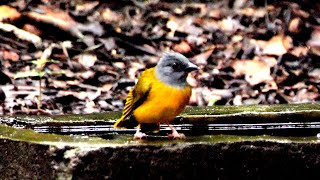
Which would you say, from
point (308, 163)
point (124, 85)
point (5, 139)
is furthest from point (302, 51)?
point (5, 139)

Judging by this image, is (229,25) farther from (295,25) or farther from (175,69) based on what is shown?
(175,69)

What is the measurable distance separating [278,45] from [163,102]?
473cm

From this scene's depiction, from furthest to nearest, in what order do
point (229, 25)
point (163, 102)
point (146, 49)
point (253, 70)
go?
1. point (229, 25)
2. point (146, 49)
3. point (253, 70)
4. point (163, 102)

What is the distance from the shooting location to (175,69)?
411cm

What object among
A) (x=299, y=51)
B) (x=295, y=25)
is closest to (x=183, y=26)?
(x=295, y=25)

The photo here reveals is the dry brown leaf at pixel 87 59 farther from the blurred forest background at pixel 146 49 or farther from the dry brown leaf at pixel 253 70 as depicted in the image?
the dry brown leaf at pixel 253 70

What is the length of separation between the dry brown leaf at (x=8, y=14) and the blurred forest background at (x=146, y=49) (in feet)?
0.04

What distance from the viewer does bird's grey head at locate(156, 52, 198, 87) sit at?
4.03 m

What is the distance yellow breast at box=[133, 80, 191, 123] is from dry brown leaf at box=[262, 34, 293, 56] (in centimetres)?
440

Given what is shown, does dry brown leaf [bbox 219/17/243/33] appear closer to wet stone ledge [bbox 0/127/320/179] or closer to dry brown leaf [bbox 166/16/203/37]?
dry brown leaf [bbox 166/16/203/37]

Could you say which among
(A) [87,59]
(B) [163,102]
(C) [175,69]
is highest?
(A) [87,59]

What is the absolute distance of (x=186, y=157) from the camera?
3742 millimetres

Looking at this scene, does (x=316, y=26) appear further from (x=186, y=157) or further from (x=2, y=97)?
(x=186, y=157)

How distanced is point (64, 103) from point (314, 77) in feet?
9.14
